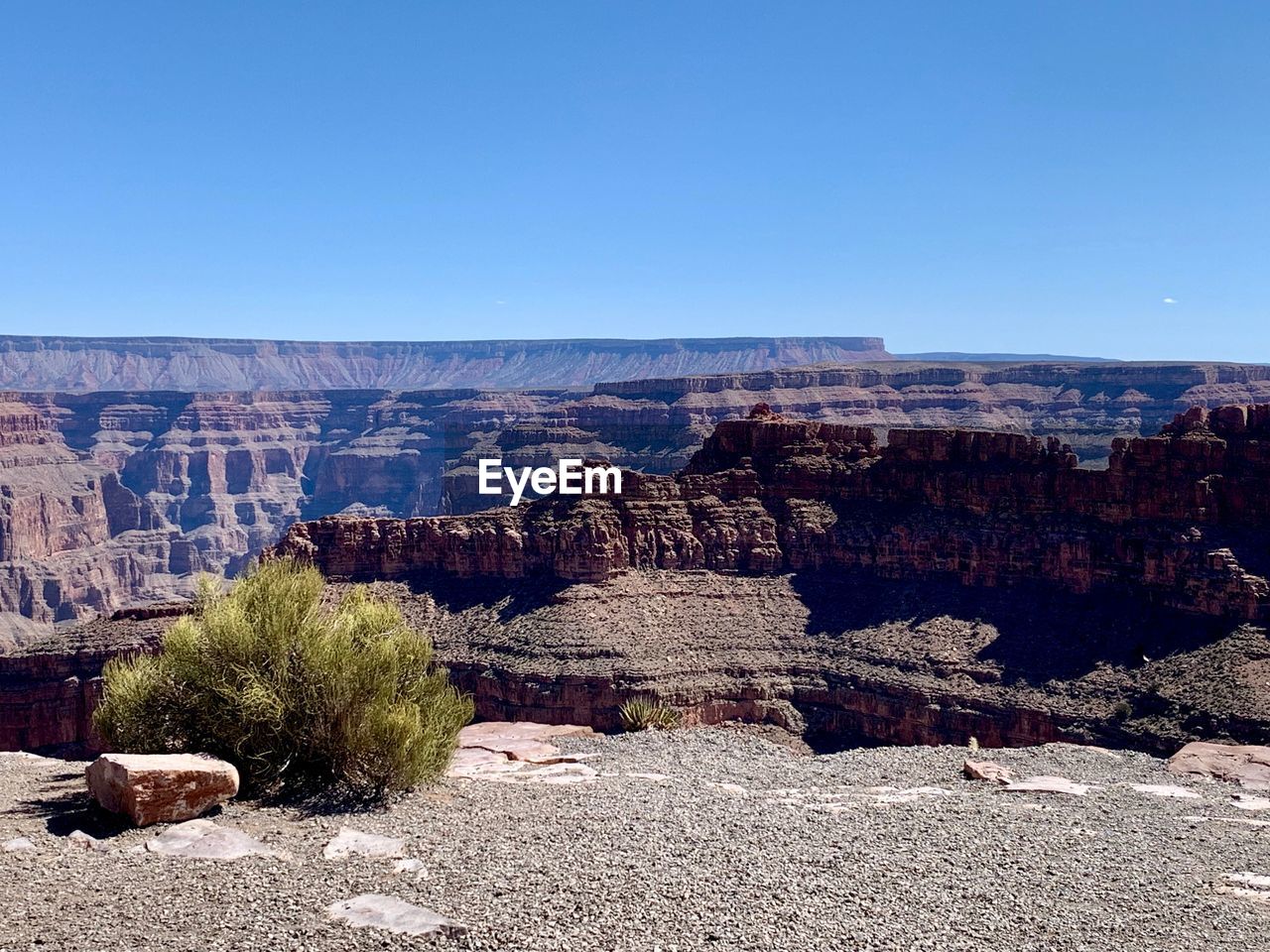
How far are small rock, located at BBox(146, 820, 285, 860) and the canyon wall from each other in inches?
1603

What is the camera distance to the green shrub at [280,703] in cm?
2466

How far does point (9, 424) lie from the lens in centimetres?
18675

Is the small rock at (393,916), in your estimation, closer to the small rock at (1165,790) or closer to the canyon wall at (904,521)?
the small rock at (1165,790)

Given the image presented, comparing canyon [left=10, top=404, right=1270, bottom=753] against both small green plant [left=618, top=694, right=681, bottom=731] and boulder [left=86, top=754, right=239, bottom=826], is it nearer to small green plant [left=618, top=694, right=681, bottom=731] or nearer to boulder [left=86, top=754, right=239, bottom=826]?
small green plant [left=618, top=694, right=681, bottom=731]

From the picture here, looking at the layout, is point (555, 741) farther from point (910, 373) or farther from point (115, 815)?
point (910, 373)

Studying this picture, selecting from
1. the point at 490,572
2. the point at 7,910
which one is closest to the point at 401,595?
the point at 490,572

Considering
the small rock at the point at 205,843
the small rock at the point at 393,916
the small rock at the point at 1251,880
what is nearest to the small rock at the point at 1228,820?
the small rock at the point at 1251,880

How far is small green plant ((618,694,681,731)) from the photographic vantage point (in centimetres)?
4581

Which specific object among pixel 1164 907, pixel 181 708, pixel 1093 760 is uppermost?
pixel 181 708

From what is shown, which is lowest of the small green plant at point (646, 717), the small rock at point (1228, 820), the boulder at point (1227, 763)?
the small green plant at point (646, 717)

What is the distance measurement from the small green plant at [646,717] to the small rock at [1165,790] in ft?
56.1

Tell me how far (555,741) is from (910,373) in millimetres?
164358

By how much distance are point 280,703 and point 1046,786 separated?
20171mm

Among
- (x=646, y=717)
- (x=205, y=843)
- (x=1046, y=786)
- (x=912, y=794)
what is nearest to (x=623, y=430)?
(x=646, y=717)
